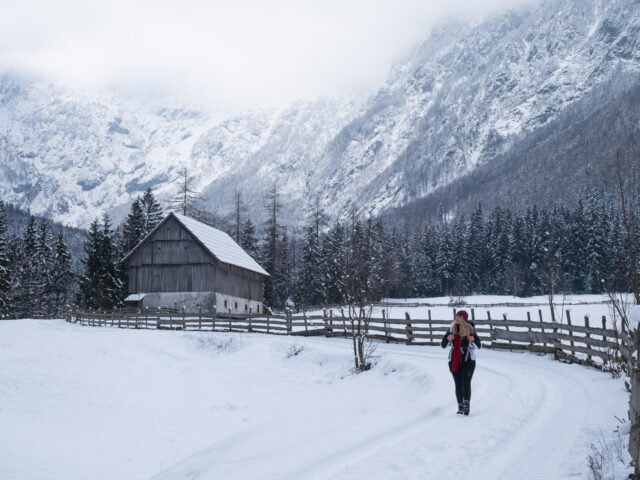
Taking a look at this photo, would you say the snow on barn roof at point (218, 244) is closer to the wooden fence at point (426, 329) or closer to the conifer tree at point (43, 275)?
the wooden fence at point (426, 329)

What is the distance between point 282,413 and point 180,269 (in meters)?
30.3

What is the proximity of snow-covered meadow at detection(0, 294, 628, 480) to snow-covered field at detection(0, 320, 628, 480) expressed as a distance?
0.04 m

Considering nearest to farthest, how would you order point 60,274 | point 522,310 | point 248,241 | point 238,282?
point 238,282
point 522,310
point 60,274
point 248,241

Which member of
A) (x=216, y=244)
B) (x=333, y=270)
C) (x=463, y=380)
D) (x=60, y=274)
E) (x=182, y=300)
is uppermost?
(x=216, y=244)

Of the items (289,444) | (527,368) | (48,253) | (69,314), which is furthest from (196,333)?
(48,253)

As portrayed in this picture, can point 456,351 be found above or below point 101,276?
below

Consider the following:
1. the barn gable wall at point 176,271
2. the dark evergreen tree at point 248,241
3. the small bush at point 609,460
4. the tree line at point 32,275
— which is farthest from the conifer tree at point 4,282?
the small bush at point 609,460

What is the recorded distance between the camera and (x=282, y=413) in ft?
53.5

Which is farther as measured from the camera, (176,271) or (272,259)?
(272,259)

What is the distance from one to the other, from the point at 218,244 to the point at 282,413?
31663 millimetres

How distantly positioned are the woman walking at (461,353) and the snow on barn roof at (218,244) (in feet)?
113

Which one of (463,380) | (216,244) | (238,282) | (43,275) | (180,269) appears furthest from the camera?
(43,275)

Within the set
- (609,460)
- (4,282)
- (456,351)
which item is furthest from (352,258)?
(609,460)

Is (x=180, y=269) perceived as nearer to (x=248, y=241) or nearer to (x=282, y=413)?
(x=248, y=241)
